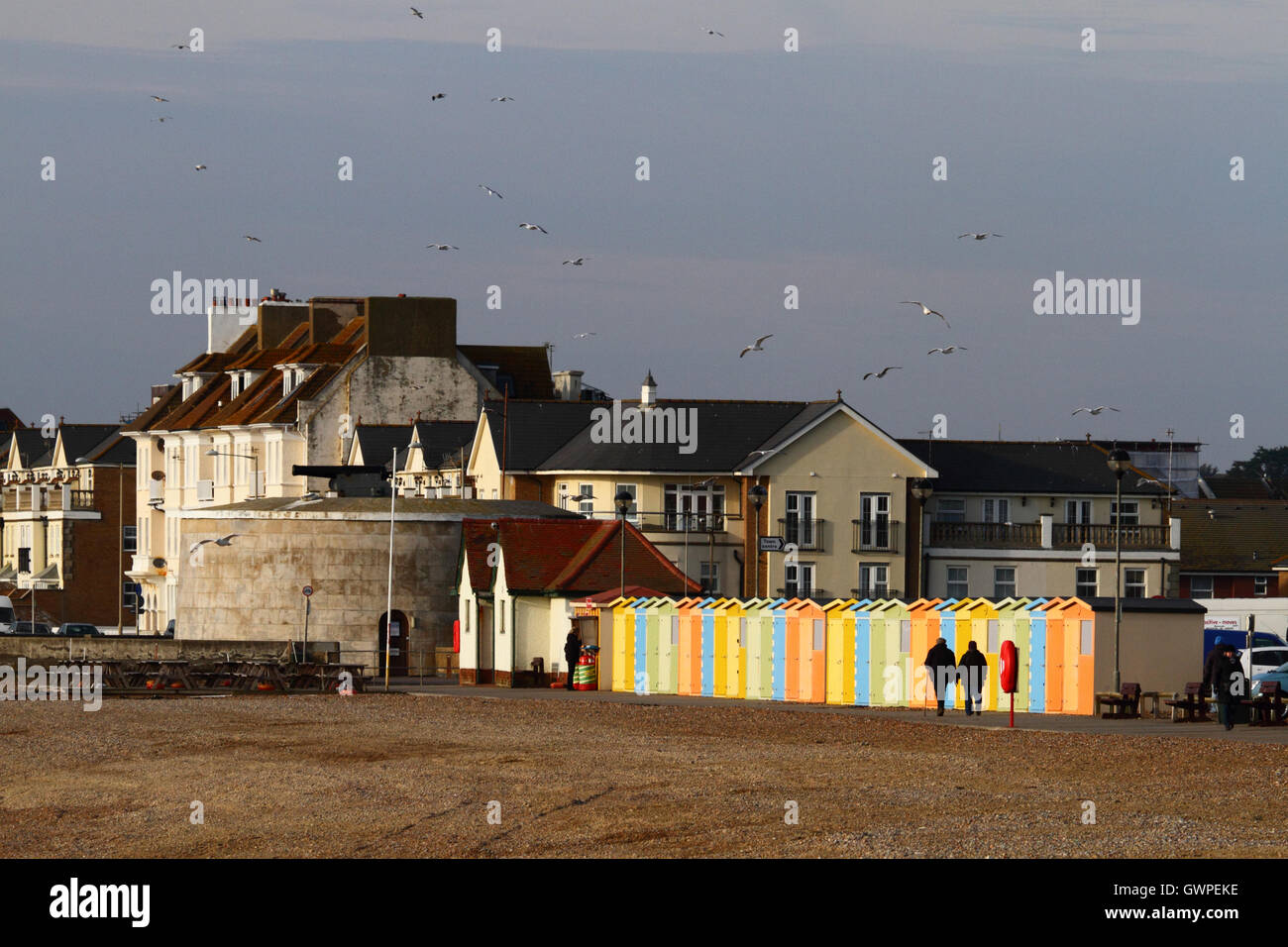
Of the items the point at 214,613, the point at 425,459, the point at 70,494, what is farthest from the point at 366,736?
the point at 70,494

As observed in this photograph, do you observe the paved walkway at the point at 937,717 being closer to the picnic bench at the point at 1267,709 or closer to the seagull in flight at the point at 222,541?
the picnic bench at the point at 1267,709

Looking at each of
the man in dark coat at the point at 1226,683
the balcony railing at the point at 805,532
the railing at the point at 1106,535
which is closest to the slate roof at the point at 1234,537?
the railing at the point at 1106,535

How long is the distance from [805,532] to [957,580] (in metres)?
6.71

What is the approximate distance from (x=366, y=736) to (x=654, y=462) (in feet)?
124

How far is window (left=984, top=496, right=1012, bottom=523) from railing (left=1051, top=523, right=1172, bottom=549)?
187cm

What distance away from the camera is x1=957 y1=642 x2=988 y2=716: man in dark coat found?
1505 inches

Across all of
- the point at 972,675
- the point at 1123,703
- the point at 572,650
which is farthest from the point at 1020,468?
the point at 1123,703

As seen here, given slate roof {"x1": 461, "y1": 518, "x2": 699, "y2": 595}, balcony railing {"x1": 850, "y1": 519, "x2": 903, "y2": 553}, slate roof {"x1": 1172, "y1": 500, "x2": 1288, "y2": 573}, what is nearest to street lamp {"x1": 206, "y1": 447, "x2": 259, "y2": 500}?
balcony railing {"x1": 850, "y1": 519, "x2": 903, "y2": 553}

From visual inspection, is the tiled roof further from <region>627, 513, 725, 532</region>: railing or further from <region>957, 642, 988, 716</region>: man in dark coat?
<region>957, 642, 988, 716</region>: man in dark coat

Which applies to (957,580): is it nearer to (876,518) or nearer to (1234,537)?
(876,518)

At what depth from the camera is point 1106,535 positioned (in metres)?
76.6
